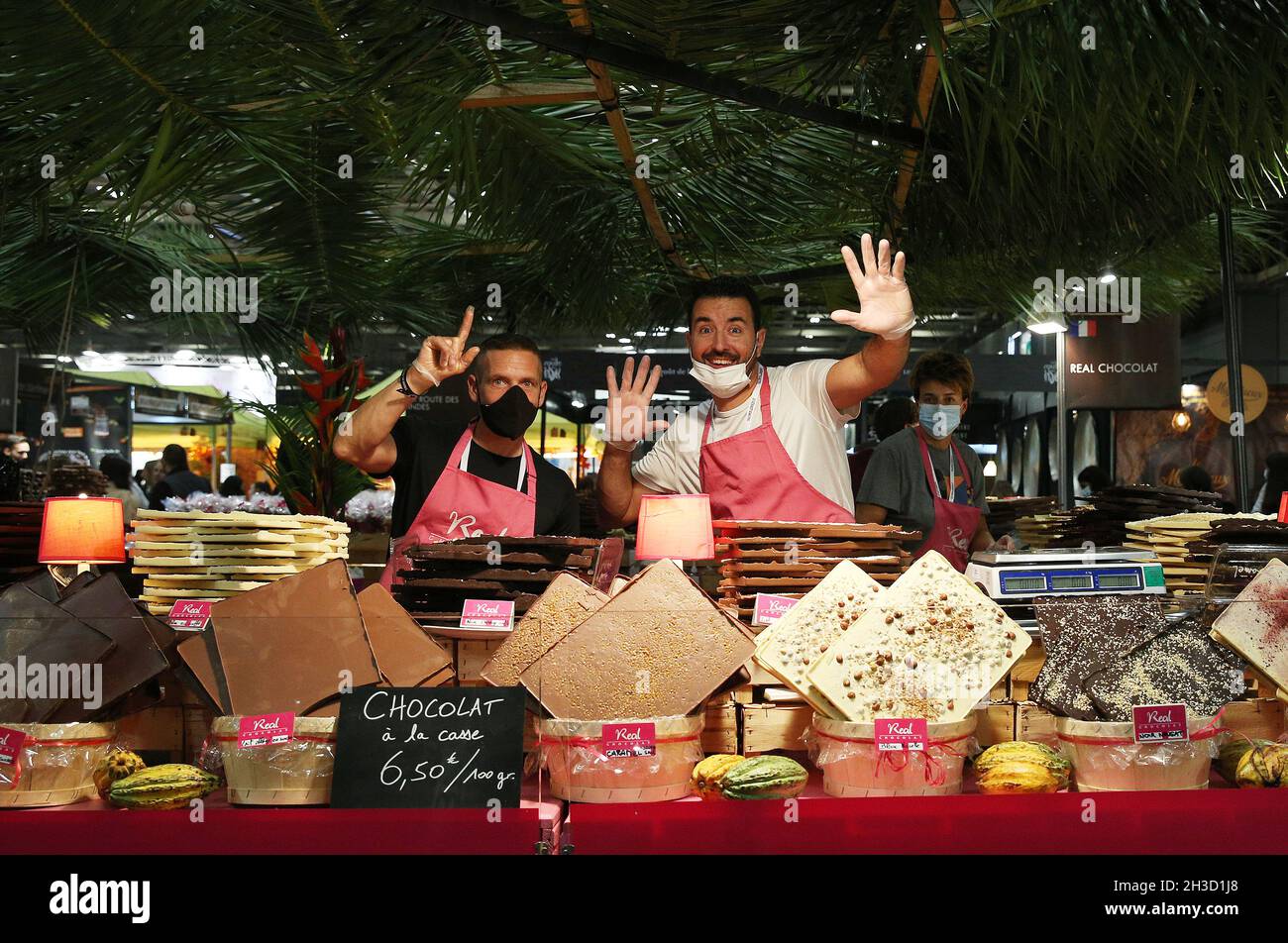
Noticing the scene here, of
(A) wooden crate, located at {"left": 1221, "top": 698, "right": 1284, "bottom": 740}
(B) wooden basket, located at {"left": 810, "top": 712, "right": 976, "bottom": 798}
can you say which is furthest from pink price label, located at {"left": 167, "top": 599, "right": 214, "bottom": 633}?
(A) wooden crate, located at {"left": 1221, "top": 698, "right": 1284, "bottom": 740}

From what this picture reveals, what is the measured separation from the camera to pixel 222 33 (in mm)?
2129

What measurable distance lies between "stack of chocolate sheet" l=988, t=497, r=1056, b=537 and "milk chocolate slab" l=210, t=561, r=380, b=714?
3315 mm

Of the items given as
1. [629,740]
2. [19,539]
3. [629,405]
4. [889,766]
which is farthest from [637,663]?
[19,539]

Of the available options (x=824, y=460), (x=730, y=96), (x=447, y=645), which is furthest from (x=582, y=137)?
(x=447, y=645)

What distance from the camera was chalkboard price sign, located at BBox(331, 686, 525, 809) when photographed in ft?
5.41

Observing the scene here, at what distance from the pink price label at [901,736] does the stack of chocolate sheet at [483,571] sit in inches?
25.6

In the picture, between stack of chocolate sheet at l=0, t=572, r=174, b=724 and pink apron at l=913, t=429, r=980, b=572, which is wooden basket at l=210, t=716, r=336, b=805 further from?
pink apron at l=913, t=429, r=980, b=572

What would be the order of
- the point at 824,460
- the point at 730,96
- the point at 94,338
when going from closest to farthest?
the point at 730,96
the point at 824,460
the point at 94,338

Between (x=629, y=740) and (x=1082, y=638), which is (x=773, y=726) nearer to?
(x=629, y=740)

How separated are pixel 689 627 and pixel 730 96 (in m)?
1.22

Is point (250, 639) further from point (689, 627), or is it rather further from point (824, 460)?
point (824, 460)

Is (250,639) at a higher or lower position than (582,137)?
lower

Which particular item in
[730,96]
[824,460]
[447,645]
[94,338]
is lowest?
[447,645]
